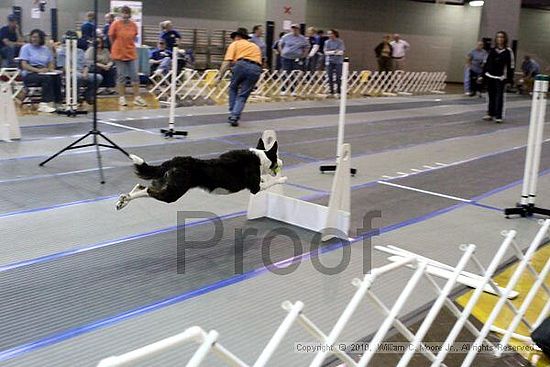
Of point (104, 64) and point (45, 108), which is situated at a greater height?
point (104, 64)

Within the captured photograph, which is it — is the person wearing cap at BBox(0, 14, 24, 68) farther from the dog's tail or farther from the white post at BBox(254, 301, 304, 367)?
the white post at BBox(254, 301, 304, 367)

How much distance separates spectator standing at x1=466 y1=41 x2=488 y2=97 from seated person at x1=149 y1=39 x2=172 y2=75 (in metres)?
8.37

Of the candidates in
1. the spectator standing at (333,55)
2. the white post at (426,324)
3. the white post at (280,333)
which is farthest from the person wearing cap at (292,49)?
the white post at (280,333)

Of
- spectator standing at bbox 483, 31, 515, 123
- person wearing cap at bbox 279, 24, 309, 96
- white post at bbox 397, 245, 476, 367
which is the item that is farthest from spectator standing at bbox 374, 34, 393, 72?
white post at bbox 397, 245, 476, 367

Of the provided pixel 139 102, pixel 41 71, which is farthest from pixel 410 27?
pixel 41 71

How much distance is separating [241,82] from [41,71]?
3.34 m

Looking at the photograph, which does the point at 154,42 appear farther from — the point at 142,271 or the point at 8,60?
the point at 142,271

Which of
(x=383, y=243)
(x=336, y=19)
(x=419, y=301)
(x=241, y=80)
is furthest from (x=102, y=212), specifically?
(x=336, y=19)

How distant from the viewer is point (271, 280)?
368 centimetres

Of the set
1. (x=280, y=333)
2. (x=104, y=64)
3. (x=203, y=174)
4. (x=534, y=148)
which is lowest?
(x=280, y=333)

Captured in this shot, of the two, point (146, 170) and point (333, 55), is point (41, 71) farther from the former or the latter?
point (333, 55)

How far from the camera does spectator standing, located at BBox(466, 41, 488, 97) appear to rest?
16.9 meters

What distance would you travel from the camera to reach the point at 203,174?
3918 mm

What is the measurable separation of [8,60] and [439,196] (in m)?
9.30
